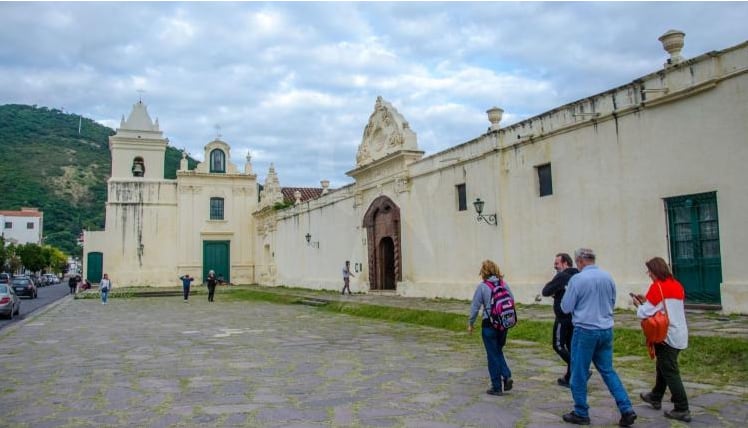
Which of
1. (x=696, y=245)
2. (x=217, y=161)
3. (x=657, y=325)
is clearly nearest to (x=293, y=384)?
(x=657, y=325)

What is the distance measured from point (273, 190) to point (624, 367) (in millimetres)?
31299

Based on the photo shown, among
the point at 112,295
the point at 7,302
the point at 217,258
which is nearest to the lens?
the point at 7,302

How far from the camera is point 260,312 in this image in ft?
62.7

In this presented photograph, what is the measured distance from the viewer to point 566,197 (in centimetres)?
1436

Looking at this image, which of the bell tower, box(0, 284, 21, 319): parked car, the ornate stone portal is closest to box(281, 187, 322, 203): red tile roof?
the bell tower

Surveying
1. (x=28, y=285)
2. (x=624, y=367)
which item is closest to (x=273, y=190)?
(x=28, y=285)

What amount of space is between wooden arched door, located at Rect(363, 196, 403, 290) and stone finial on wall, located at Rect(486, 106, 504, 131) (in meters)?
6.09

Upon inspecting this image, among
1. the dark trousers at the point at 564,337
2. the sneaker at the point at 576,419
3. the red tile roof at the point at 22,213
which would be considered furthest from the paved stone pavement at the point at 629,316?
the red tile roof at the point at 22,213

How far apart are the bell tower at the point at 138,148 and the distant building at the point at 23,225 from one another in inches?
2176

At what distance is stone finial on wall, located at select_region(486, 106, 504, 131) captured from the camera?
1694cm

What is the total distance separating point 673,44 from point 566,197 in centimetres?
404

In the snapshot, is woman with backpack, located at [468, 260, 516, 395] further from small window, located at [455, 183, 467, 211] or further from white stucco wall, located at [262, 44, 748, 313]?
small window, located at [455, 183, 467, 211]

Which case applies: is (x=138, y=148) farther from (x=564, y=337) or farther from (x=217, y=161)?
(x=564, y=337)

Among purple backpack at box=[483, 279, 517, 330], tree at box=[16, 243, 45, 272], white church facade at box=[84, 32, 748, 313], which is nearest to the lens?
purple backpack at box=[483, 279, 517, 330]
